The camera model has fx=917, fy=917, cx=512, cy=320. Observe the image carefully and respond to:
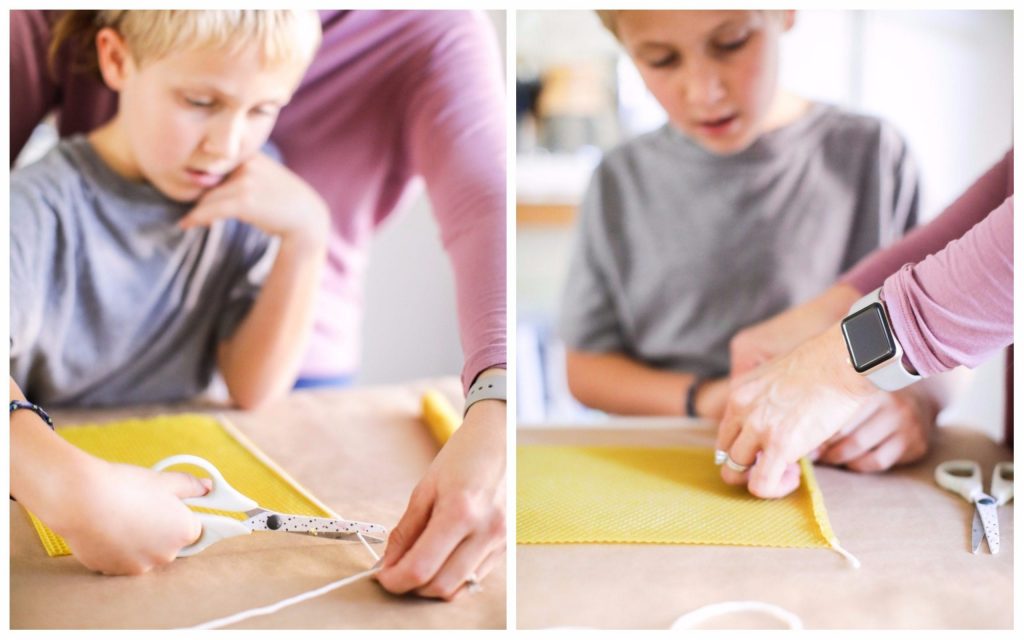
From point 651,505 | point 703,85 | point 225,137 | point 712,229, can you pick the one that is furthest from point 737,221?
point 225,137

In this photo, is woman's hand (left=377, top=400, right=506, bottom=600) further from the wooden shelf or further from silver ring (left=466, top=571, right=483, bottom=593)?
the wooden shelf

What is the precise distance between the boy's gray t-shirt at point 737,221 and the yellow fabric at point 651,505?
0.34 m

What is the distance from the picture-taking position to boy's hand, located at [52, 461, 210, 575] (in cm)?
63

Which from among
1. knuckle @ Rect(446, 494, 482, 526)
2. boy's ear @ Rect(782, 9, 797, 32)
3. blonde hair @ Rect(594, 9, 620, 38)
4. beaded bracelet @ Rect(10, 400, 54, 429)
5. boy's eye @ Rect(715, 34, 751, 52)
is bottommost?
knuckle @ Rect(446, 494, 482, 526)

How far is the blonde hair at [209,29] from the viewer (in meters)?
0.84

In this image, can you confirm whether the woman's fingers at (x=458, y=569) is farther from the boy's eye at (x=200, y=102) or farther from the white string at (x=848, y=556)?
the boy's eye at (x=200, y=102)

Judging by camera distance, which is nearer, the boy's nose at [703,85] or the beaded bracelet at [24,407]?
the beaded bracelet at [24,407]

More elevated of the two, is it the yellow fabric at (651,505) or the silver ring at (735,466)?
the silver ring at (735,466)

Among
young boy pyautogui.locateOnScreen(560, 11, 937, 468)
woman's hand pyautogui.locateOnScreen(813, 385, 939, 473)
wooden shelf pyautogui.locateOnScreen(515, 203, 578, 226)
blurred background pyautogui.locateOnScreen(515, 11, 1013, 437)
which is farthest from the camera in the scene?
wooden shelf pyautogui.locateOnScreen(515, 203, 578, 226)

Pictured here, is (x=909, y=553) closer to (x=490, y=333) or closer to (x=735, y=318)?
(x=490, y=333)

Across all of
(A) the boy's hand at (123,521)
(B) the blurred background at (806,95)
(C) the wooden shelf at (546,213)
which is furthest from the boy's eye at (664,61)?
(C) the wooden shelf at (546,213)

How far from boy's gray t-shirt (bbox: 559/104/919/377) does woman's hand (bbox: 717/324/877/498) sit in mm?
398

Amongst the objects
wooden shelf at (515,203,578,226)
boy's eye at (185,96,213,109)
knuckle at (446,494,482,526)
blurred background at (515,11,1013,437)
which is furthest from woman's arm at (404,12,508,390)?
wooden shelf at (515,203,578,226)

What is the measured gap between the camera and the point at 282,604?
0.62 metres
